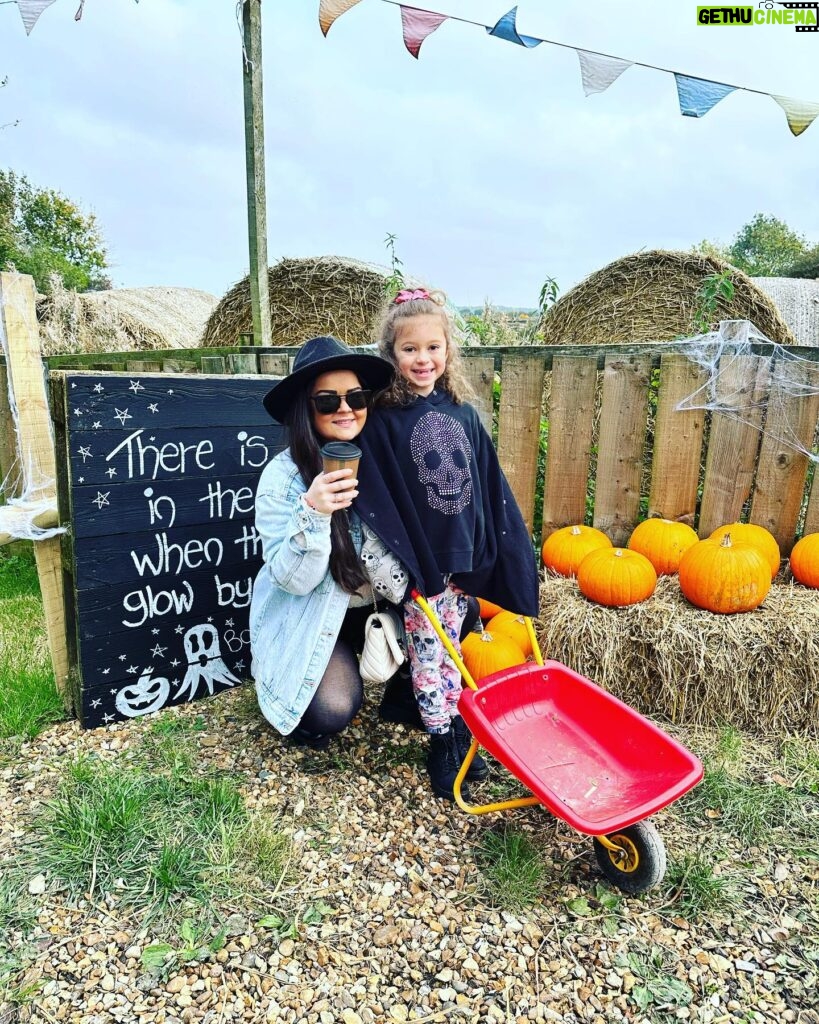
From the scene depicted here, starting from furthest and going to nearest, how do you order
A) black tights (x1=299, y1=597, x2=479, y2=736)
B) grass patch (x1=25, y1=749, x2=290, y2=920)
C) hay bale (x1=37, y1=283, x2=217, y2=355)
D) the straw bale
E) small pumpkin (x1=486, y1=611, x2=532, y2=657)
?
hay bale (x1=37, y1=283, x2=217, y2=355)
the straw bale
small pumpkin (x1=486, y1=611, x2=532, y2=657)
black tights (x1=299, y1=597, x2=479, y2=736)
grass patch (x1=25, y1=749, x2=290, y2=920)

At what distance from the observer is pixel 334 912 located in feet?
6.22

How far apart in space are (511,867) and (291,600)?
1.09 metres

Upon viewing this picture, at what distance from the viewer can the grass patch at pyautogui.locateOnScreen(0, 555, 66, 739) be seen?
264 centimetres

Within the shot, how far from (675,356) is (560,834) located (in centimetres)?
233

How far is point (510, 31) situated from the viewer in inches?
141

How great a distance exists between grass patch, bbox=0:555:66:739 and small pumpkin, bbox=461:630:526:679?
170 cm

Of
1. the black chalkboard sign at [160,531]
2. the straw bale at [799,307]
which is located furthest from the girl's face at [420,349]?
the straw bale at [799,307]

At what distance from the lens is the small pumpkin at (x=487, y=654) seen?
292 cm

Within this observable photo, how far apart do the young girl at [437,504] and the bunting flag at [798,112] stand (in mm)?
2724

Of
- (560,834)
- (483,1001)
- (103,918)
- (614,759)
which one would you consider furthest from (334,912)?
(614,759)

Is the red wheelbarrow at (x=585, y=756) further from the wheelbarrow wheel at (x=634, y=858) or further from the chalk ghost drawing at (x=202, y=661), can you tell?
the chalk ghost drawing at (x=202, y=661)

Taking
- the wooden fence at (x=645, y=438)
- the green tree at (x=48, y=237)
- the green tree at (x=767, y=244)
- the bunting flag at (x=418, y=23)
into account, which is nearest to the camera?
the wooden fence at (x=645, y=438)

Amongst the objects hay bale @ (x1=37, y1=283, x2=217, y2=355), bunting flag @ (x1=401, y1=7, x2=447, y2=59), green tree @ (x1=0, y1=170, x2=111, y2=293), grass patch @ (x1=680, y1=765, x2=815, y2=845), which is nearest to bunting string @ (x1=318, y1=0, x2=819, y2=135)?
bunting flag @ (x1=401, y1=7, x2=447, y2=59)

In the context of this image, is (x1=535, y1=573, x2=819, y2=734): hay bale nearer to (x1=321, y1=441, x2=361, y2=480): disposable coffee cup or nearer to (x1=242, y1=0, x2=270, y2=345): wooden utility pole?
(x1=321, y1=441, x2=361, y2=480): disposable coffee cup
